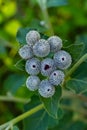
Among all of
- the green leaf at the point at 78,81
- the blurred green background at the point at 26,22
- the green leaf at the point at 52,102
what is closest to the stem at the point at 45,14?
the green leaf at the point at 78,81

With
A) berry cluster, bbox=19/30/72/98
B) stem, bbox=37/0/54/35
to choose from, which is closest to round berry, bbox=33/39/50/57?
berry cluster, bbox=19/30/72/98

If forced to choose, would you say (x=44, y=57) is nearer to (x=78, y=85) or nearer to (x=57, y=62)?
(x=57, y=62)

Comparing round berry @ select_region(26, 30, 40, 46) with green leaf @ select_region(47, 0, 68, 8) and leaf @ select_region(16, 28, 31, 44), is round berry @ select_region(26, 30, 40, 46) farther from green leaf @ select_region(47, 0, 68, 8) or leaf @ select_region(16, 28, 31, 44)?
green leaf @ select_region(47, 0, 68, 8)

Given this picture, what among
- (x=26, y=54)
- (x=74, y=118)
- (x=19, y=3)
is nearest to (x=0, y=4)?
(x=19, y=3)

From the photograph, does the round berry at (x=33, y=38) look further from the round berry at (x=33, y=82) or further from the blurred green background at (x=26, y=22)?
the blurred green background at (x=26, y=22)

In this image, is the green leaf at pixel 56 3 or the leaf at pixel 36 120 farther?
the green leaf at pixel 56 3

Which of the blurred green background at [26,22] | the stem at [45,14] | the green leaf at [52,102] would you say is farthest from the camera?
the blurred green background at [26,22]
